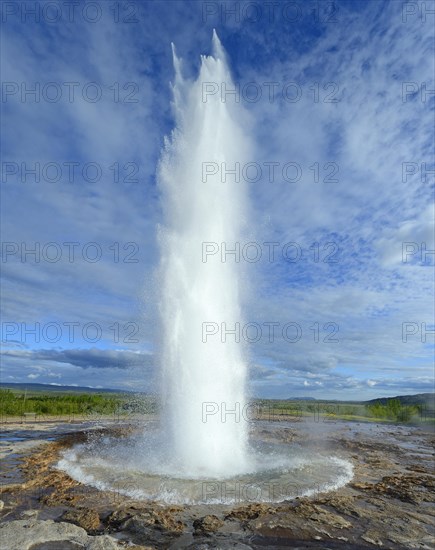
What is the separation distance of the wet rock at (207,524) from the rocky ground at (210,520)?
0.03 m

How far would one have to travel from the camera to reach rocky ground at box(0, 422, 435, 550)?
Answer: 11.3 metres

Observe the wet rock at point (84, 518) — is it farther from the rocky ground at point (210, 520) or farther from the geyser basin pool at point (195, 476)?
the geyser basin pool at point (195, 476)

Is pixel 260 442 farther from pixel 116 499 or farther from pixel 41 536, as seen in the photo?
pixel 41 536

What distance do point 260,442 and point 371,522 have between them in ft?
61.0

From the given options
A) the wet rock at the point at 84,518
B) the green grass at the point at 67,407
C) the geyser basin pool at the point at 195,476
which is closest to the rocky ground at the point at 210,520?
the wet rock at the point at 84,518

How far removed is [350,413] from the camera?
8231 centimetres

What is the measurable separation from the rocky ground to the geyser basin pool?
0.74m

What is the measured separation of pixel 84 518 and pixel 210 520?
13.3 feet

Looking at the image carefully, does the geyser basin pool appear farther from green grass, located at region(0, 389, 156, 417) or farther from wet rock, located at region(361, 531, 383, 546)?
Answer: green grass, located at region(0, 389, 156, 417)

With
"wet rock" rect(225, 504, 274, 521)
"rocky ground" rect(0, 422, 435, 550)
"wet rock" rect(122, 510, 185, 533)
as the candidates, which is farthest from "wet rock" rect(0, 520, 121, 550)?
"wet rock" rect(225, 504, 274, 521)

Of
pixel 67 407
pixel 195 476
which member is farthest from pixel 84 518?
pixel 67 407

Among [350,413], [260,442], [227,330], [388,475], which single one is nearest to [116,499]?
[227,330]

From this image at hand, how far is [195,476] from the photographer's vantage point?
1777 cm

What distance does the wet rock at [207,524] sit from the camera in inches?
478
